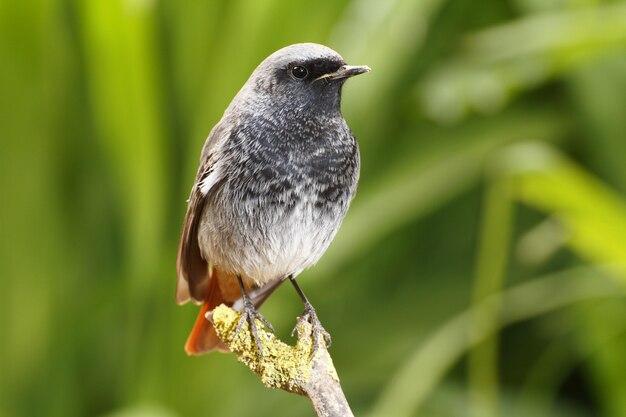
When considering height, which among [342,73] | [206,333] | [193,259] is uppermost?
[342,73]

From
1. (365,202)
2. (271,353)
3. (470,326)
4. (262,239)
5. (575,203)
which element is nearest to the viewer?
(271,353)

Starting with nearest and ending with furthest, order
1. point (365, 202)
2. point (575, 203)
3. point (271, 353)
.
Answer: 1. point (271, 353)
2. point (575, 203)
3. point (365, 202)

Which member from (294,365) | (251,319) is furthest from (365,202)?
(294,365)

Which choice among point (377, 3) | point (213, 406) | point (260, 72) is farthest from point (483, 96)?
point (260, 72)

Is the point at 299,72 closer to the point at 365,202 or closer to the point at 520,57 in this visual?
the point at 520,57

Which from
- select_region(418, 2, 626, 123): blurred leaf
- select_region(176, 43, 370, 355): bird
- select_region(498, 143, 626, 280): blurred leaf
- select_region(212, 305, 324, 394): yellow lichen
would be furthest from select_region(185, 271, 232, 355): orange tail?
select_region(418, 2, 626, 123): blurred leaf

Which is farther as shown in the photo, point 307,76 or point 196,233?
point 196,233

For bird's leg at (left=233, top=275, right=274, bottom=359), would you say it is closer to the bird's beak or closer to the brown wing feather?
the brown wing feather
